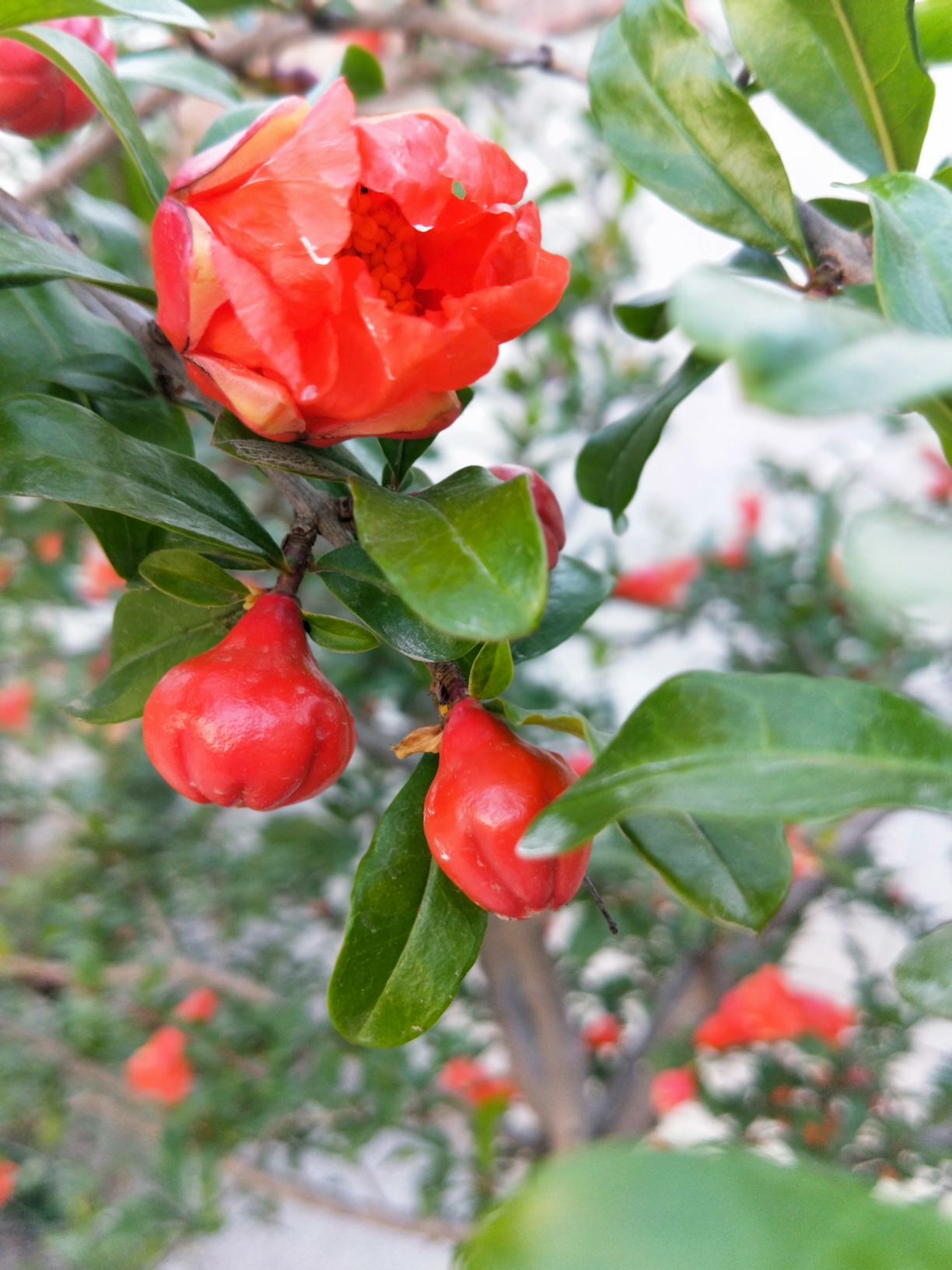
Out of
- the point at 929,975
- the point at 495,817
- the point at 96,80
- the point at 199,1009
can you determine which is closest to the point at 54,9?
the point at 96,80

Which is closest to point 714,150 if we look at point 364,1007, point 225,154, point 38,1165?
point 225,154

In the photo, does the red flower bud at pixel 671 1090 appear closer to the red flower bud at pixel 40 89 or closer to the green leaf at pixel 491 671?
the green leaf at pixel 491 671

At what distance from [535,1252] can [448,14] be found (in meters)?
0.93

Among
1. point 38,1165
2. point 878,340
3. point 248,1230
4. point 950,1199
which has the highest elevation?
point 878,340

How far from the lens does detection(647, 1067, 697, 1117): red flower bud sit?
1.07m

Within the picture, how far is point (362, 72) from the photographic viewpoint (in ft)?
1.87

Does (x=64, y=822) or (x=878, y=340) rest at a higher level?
(x=878, y=340)

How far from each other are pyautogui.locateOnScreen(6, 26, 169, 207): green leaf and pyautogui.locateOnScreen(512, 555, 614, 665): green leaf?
0.21 meters

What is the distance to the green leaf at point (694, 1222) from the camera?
0.43ft

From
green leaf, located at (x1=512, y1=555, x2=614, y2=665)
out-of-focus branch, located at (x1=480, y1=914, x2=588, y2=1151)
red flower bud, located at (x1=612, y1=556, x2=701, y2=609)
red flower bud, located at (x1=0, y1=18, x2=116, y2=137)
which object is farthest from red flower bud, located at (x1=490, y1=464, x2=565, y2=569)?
red flower bud, located at (x1=612, y1=556, x2=701, y2=609)

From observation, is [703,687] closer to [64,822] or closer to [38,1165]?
[38,1165]

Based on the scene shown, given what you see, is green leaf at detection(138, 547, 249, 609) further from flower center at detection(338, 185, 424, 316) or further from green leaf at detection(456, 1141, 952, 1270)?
A: green leaf at detection(456, 1141, 952, 1270)

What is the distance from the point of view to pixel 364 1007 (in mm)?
267

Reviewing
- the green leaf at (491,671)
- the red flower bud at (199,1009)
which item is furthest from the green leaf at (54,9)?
the red flower bud at (199,1009)
